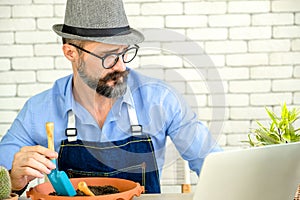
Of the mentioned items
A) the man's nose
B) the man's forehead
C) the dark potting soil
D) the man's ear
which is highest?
the man's forehead

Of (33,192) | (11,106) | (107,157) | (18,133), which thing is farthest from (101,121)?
(11,106)

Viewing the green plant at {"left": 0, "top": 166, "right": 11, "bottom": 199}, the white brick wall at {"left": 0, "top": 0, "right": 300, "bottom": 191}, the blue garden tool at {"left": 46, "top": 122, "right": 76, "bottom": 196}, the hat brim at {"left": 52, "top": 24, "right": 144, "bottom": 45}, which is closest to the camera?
the green plant at {"left": 0, "top": 166, "right": 11, "bottom": 199}

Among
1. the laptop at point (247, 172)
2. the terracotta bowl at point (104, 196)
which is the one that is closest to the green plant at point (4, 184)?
the terracotta bowl at point (104, 196)

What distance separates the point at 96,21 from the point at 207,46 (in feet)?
4.15

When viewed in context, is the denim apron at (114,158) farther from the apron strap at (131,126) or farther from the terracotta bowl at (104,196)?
the terracotta bowl at (104,196)

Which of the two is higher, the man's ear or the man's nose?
the man's ear

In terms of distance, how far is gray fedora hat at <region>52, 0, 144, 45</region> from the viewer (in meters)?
2.46

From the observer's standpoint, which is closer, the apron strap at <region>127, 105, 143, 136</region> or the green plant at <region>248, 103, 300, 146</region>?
the green plant at <region>248, 103, 300, 146</region>

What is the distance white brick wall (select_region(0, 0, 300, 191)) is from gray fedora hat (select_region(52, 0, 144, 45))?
1057mm

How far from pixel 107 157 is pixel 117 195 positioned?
0.83 meters

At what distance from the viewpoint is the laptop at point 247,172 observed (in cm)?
125

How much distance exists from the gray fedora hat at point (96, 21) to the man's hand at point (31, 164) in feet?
2.21

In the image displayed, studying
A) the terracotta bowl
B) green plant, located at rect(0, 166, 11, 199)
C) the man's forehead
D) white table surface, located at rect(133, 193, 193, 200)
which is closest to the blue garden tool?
the terracotta bowl

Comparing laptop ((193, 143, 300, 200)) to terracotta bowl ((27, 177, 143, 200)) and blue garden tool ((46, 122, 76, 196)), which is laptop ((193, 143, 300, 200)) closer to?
terracotta bowl ((27, 177, 143, 200))
